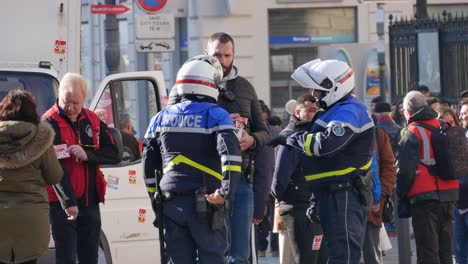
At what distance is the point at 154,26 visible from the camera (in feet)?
58.5

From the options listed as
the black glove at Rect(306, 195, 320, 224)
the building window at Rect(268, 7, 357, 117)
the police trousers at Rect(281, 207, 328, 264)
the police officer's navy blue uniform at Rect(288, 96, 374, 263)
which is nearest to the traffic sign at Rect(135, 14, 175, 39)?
the police trousers at Rect(281, 207, 328, 264)

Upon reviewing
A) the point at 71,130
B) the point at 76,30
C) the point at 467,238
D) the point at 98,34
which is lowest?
the point at 467,238

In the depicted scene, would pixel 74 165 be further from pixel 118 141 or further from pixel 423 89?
pixel 423 89

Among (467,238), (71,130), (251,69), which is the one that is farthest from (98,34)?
(71,130)

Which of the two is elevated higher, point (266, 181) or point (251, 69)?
point (251, 69)

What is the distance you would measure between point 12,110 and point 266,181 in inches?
88.8

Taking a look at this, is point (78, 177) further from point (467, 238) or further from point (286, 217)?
point (467, 238)

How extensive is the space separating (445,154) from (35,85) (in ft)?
12.0

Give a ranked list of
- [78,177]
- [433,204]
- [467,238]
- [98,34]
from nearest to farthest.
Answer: [78,177] < [433,204] < [467,238] < [98,34]

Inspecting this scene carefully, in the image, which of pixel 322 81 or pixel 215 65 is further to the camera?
pixel 322 81

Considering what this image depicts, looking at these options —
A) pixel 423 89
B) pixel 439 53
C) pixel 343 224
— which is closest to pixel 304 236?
pixel 343 224

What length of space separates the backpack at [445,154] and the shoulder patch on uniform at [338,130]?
2.68m

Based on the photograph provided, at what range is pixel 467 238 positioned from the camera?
512 inches

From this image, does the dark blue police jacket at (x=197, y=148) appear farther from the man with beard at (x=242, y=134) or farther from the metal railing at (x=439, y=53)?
the metal railing at (x=439, y=53)
